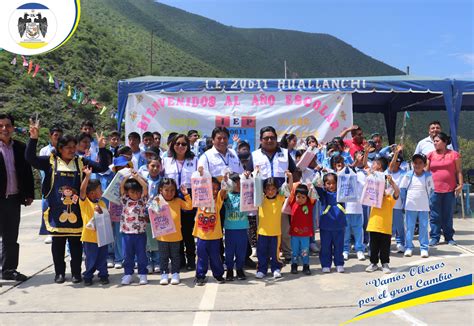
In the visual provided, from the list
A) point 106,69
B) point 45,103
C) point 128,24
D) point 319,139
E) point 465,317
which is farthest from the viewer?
point 128,24

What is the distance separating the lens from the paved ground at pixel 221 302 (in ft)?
12.2

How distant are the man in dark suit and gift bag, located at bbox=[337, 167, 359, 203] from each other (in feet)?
11.7

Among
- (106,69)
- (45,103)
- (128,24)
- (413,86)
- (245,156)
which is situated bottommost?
(245,156)

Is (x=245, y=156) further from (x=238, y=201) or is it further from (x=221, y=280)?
(x=221, y=280)

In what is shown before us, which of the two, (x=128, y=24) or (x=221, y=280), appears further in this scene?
(x=128, y=24)

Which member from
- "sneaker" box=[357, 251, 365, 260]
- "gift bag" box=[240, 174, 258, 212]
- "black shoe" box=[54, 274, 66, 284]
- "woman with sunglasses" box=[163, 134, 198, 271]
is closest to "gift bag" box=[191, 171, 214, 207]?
"gift bag" box=[240, 174, 258, 212]

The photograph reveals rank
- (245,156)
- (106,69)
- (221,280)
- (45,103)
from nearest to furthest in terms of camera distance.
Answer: (221,280) → (245,156) → (45,103) → (106,69)

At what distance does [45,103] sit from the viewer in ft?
96.0

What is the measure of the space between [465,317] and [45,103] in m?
29.7

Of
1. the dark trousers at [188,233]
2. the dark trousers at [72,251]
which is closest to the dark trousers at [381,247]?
the dark trousers at [188,233]

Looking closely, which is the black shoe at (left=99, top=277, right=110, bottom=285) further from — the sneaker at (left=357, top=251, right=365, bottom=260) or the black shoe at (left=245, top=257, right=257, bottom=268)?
the sneaker at (left=357, top=251, right=365, bottom=260)

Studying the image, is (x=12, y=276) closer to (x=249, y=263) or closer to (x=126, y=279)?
(x=126, y=279)

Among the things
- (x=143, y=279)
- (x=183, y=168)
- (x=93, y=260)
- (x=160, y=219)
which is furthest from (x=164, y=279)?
(x=183, y=168)

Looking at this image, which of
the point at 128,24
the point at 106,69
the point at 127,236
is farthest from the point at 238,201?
the point at 128,24
